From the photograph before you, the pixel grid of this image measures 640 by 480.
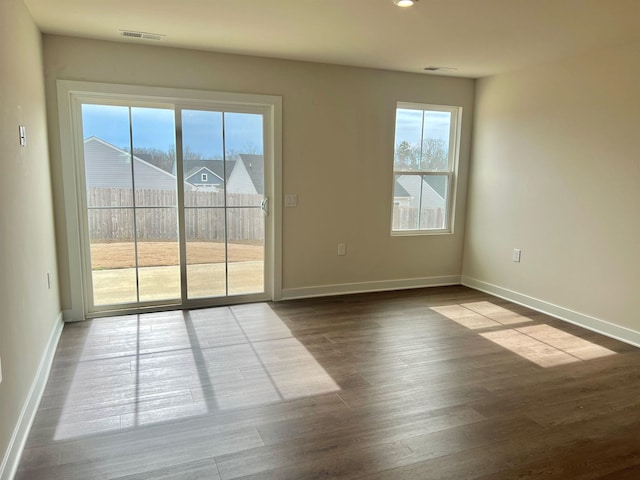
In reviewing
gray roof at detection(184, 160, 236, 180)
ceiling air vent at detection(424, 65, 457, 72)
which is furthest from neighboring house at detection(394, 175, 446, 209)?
gray roof at detection(184, 160, 236, 180)

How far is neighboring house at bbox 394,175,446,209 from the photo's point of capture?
4.99 meters

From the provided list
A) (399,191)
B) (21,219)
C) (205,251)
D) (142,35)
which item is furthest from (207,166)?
(399,191)

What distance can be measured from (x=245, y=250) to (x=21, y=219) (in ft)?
7.14

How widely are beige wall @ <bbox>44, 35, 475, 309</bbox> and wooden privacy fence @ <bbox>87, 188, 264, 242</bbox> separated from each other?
0.31 m

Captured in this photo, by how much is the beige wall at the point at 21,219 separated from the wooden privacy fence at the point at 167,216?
1.83 feet

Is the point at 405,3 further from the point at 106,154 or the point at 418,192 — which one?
the point at 106,154

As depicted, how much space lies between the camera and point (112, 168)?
3852 millimetres

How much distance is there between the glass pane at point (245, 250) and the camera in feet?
14.1

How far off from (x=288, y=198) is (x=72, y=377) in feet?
8.09

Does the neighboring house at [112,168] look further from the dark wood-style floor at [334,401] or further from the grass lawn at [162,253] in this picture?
the dark wood-style floor at [334,401]

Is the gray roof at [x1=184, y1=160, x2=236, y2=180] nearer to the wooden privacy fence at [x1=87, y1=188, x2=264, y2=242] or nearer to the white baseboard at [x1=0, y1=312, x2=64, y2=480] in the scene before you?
the wooden privacy fence at [x1=87, y1=188, x2=264, y2=242]

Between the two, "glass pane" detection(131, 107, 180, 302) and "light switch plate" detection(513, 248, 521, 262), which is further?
"light switch plate" detection(513, 248, 521, 262)

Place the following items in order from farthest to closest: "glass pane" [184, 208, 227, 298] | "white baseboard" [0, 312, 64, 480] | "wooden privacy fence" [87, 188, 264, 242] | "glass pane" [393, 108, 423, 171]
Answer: "glass pane" [393, 108, 423, 171], "glass pane" [184, 208, 227, 298], "wooden privacy fence" [87, 188, 264, 242], "white baseboard" [0, 312, 64, 480]

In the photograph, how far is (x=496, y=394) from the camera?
8.76ft
